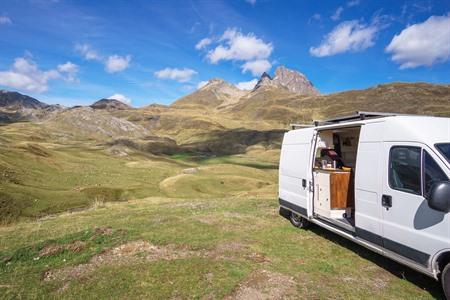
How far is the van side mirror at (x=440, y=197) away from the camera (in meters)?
6.26

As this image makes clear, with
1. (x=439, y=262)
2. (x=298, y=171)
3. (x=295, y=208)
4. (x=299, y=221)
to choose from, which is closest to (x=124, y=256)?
(x=295, y=208)

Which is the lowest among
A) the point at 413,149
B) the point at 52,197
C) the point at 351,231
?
the point at 52,197

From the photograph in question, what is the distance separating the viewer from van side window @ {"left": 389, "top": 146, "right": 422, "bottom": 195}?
7.26 metres

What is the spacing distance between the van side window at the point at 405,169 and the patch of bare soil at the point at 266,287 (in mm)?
3465

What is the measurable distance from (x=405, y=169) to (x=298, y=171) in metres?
4.65

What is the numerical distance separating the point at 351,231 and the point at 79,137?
552ft

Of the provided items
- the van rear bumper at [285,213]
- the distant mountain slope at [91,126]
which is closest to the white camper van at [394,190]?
the van rear bumper at [285,213]

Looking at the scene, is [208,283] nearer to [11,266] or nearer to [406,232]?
[406,232]

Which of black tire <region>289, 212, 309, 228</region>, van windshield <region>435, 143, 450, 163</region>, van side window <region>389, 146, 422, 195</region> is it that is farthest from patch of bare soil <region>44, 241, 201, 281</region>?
van windshield <region>435, 143, 450, 163</region>

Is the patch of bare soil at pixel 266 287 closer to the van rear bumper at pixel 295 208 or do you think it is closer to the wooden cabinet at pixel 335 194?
the wooden cabinet at pixel 335 194

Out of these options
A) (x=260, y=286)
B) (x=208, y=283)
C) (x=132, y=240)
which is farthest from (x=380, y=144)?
(x=132, y=240)

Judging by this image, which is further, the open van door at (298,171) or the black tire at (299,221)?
the black tire at (299,221)

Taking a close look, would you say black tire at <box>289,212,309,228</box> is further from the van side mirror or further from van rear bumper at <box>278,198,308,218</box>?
the van side mirror

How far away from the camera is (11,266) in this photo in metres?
9.16
